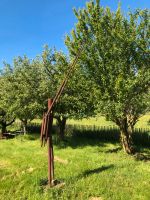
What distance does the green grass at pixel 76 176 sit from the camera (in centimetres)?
1220

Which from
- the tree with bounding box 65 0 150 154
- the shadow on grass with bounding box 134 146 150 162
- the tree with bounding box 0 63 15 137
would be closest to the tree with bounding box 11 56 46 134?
the tree with bounding box 0 63 15 137

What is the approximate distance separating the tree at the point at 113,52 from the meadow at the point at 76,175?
143 inches

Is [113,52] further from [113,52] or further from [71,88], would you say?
[71,88]

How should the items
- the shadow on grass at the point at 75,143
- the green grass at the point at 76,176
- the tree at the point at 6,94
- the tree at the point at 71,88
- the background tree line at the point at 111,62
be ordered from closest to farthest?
1. the green grass at the point at 76,176
2. the background tree line at the point at 111,62
3. the tree at the point at 71,88
4. the shadow on grass at the point at 75,143
5. the tree at the point at 6,94

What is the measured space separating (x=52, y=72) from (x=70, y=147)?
25.3ft

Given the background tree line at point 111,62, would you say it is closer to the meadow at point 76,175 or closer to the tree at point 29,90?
the meadow at point 76,175

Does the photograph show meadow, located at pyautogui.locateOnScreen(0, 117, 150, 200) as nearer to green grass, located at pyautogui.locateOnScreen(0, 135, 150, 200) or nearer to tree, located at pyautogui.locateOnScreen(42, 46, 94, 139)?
green grass, located at pyautogui.locateOnScreen(0, 135, 150, 200)

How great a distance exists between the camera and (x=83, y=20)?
19406 mm

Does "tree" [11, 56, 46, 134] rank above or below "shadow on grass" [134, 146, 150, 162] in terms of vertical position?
above

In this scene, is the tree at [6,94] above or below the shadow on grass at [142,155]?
above

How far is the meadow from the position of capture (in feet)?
40.0

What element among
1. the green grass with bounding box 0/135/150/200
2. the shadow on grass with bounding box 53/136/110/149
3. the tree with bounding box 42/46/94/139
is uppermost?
the tree with bounding box 42/46/94/139

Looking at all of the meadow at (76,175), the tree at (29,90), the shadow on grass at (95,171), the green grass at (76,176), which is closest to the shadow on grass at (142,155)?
the meadow at (76,175)

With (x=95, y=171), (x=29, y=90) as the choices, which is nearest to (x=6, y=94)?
(x=29, y=90)
